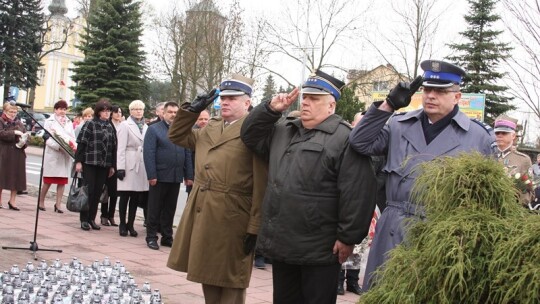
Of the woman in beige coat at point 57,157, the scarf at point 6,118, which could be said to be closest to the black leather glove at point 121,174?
the woman in beige coat at point 57,157

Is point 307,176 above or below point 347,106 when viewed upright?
below

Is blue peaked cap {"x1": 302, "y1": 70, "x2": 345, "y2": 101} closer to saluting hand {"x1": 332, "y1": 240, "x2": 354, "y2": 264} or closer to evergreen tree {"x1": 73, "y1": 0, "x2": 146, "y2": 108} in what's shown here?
saluting hand {"x1": 332, "y1": 240, "x2": 354, "y2": 264}

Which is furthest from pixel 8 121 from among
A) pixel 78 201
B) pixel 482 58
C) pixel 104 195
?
pixel 482 58

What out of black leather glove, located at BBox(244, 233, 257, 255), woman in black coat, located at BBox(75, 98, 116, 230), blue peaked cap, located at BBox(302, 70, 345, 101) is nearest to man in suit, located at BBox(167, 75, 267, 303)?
black leather glove, located at BBox(244, 233, 257, 255)

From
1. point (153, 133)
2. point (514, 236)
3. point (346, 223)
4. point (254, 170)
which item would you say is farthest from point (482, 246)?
point (153, 133)

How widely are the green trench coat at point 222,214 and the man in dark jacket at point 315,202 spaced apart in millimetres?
495

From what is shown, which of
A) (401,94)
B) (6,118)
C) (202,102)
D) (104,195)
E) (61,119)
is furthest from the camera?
(61,119)

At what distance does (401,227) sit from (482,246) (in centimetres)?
80

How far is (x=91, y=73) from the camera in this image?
3534 centimetres

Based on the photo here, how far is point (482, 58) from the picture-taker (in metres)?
29.1

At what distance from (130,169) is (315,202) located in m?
6.07

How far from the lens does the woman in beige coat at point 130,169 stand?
941 centimetres

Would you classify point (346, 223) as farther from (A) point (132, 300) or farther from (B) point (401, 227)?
(A) point (132, 300)

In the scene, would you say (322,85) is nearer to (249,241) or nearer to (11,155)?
(249,241)
